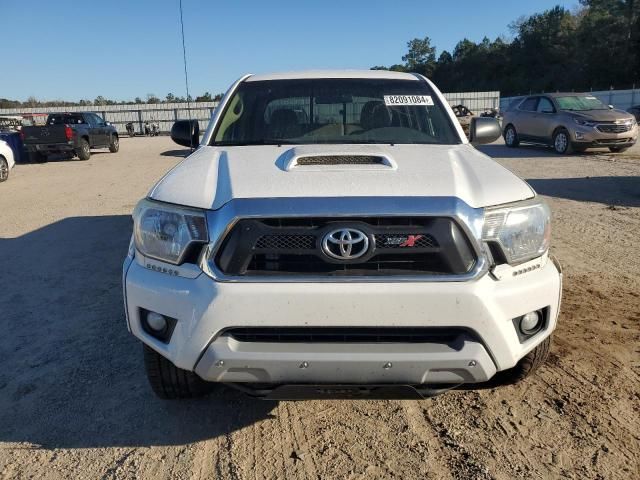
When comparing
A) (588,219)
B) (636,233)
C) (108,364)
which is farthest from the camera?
(588,219)

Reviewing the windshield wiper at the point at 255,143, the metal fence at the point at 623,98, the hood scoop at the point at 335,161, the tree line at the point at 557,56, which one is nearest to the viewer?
the hood scoop at the point at 335,161

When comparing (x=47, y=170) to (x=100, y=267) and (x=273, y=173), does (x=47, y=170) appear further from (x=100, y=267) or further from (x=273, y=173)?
(x=273, y=173)

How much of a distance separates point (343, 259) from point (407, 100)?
6.90ft

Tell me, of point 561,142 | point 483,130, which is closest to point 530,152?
point 561,142

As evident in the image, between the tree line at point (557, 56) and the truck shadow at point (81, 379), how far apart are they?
5130 centimetres

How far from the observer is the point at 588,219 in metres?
7.61

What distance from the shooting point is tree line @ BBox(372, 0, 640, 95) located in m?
62.5

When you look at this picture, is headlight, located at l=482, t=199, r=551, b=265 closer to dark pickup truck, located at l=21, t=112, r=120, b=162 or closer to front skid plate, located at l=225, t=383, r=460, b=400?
front skid plate, located at l=225, t=383, r=460, b=400

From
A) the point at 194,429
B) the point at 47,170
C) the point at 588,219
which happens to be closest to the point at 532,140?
the point at 588,219

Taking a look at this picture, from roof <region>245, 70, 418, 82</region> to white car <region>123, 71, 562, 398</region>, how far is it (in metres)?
1.90

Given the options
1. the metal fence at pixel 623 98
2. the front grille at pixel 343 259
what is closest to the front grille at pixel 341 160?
the front grille at pixel 343 259

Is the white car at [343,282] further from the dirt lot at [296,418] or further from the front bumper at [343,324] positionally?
the dirt lot at [296,418]

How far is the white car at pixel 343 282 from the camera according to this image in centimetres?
227

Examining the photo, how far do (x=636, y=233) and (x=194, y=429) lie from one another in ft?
20.0
